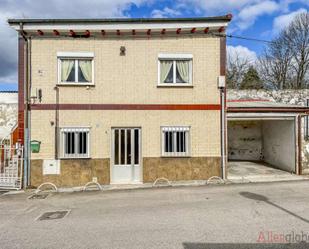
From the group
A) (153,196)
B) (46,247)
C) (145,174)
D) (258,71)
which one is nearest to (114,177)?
(145,174)

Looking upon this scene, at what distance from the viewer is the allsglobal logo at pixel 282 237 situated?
17.9 feet

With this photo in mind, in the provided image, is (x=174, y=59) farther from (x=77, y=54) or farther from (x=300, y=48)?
(x=300, y=48)

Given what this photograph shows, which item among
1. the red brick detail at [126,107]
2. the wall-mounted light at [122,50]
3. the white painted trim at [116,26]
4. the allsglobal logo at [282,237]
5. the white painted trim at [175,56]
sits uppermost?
the white painted trim at [116,26]

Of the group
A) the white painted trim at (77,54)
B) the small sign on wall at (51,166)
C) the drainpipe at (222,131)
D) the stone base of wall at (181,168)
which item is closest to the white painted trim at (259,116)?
the drainpipe at (222,131)

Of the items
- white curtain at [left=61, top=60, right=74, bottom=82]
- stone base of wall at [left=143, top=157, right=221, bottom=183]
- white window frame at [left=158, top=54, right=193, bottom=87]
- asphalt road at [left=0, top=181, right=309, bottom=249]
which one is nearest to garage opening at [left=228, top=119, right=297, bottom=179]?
stone base of wall at [left=143, top=157, right=221, bottom=183]

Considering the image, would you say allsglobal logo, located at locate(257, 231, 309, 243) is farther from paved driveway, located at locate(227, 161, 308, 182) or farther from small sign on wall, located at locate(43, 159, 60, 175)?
small sign on wall, located at locate(43, 159, 60, 175)

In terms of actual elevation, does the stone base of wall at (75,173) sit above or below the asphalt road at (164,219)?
above

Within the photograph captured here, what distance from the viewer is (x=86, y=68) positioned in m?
12.6

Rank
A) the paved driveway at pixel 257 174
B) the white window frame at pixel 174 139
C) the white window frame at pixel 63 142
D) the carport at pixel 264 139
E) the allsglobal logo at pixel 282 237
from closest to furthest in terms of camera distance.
→ the allsglobal logo at pixel 282 237, the white window frame at pixel 63 142, the white window frame at pixel 174 139, the paved driveway at pixel 257 174, the carport at pixel 264 139

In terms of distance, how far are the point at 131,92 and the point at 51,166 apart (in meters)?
4.62

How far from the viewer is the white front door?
12.6m

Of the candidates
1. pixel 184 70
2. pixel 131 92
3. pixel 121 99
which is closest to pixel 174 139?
pixel 131 92

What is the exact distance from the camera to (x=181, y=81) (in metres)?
12.9

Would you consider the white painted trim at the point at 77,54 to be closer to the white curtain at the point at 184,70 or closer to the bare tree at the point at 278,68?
the white curtain at the point at 184,70
